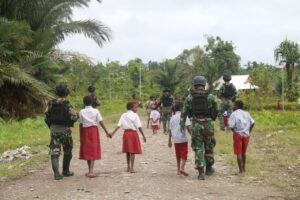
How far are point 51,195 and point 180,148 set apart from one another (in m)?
2.87

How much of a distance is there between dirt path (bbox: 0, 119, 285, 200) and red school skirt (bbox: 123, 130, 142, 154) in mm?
450

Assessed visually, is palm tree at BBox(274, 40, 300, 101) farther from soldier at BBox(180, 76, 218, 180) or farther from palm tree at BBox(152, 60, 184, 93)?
soldier at BBox(180, 76, 218, 180)

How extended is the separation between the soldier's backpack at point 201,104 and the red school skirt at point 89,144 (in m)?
1.95

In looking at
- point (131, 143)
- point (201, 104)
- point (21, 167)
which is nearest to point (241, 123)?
point (201, 104)

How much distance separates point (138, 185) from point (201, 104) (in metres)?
1.88

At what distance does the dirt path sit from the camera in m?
8.09

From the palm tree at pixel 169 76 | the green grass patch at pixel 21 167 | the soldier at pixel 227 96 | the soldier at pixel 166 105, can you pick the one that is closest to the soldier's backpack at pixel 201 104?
the green grass patch at pixel 21 167

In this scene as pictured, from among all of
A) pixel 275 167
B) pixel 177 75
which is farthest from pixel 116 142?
pixel 177 75

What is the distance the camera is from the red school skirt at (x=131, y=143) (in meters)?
10.1

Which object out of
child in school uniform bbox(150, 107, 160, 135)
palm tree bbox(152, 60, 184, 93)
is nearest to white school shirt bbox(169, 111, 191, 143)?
child in school uniform bbox(150, 107, 160, 135)

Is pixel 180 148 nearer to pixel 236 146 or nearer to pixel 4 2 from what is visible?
pixel 236 146

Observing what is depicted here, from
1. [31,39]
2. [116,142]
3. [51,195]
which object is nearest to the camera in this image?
[51,195]

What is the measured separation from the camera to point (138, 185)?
8.84 m

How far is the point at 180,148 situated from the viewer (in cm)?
994
